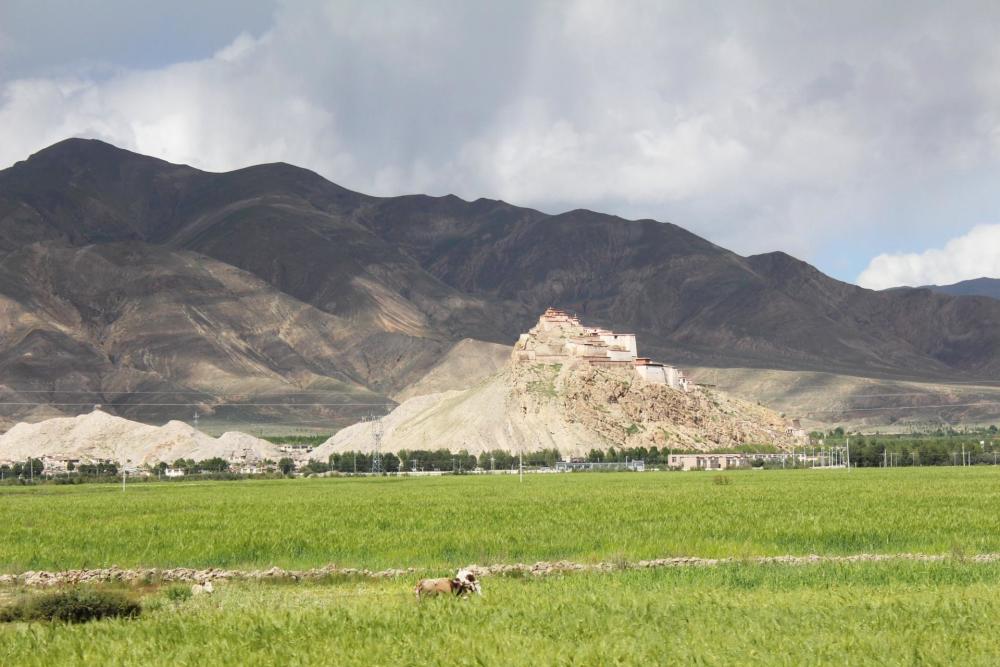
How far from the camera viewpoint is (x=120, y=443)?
181875mm

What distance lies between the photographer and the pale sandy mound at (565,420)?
554 feet

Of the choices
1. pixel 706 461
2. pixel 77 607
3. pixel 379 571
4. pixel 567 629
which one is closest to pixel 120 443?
pixel 706 461

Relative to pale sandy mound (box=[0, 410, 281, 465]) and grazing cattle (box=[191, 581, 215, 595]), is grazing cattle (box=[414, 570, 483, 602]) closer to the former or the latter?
grazing cattle (box=[191, 581, 215, 595])

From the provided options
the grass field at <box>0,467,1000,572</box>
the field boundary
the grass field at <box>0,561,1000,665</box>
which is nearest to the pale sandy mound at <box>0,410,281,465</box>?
the grass field at <box>0,467,1000,572</box>

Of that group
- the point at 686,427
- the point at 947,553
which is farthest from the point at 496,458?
the point at 947,553

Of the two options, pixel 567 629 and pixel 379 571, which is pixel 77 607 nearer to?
pixel 567 629

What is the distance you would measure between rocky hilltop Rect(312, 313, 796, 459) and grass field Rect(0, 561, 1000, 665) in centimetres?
14529

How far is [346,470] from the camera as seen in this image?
151375mm

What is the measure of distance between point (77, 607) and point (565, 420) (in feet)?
509

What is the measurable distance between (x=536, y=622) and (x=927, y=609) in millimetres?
5308

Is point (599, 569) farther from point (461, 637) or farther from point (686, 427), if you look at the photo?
point (686, 427)

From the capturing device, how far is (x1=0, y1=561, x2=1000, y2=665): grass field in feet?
45.3

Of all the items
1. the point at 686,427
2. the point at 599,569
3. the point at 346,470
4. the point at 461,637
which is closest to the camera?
the point at 461,637

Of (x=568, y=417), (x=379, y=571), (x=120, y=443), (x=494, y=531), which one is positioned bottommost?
(x=379, y=571)
